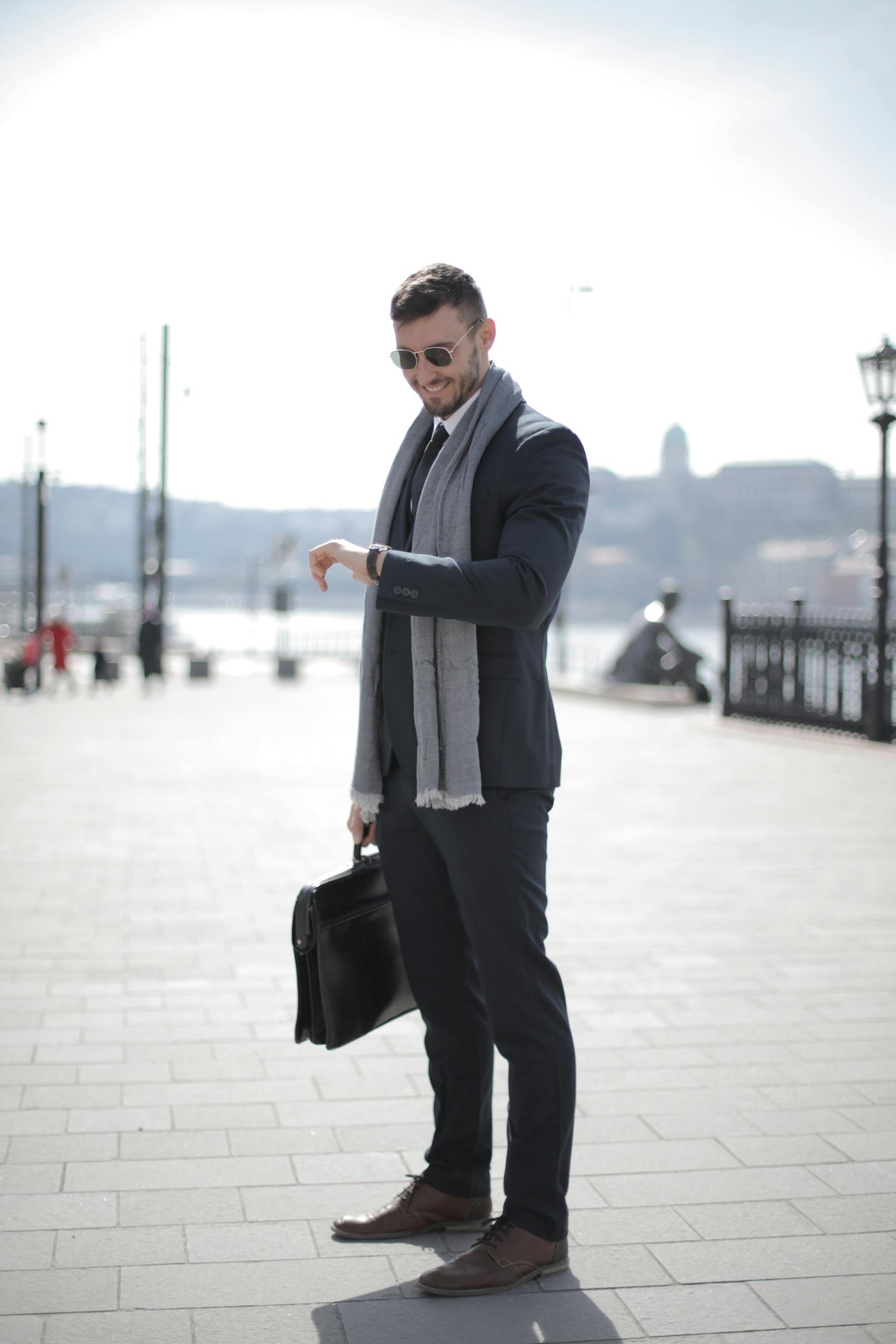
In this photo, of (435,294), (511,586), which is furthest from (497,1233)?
(435,294)

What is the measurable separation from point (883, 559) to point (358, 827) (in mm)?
13120

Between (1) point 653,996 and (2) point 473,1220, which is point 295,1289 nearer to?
(2) point 473,1220

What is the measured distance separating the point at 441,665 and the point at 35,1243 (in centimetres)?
134

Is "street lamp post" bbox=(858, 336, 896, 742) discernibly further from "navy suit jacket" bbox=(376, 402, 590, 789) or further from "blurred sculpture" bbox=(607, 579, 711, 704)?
"navy suit jacket" bbox=(376, 402, 590, 789)

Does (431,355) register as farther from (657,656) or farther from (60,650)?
(60,650)

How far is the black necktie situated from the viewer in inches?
115

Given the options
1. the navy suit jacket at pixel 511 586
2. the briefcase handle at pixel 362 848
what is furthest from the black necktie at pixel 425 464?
the briefcase handle at pixel 362 848

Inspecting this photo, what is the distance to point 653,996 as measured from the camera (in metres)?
4.96

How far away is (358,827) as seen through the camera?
3096 millimetres

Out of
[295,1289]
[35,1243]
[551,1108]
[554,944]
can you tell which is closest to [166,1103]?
[35,1243]

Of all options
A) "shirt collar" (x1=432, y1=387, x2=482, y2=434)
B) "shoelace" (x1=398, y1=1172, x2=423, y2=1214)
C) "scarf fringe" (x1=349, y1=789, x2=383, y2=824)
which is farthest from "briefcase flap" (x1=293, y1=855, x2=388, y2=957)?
"shirt collar" (x1=432, y1=387, x2=482, y2=434)

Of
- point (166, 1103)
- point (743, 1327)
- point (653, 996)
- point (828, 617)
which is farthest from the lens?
point (828, 617)

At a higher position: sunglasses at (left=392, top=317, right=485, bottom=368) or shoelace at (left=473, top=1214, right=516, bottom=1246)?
sunglasses at (left=392, top=317, right=485, bottom=368)

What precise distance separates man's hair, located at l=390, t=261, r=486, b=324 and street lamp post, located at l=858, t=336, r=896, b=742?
41.6 feet
